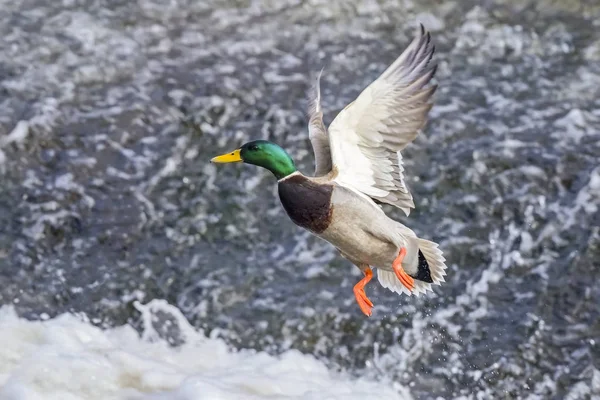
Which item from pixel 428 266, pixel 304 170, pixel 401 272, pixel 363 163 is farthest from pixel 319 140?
pixel 304 170

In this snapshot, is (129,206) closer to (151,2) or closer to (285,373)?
(285,373)

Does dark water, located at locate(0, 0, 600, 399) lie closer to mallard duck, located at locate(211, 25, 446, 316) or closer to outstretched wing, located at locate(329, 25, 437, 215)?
mallard duck, located at locate(211, 25, 446, 316)

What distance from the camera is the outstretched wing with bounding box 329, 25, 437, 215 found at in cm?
359

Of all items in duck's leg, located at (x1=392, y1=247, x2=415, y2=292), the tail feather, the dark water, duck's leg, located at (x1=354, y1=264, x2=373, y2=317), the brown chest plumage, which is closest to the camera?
the brown chest plumage

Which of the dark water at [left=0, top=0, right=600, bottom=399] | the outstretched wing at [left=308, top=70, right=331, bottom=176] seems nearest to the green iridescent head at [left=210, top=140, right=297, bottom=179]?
the outstretched wing at [left=308, top=70, right=331, bottom=176]

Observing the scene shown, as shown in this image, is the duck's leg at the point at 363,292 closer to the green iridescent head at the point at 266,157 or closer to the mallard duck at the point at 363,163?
the mallard duck at the point at 363,163

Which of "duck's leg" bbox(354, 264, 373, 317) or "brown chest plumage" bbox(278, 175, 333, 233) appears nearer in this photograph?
"brown chest plumage" bbox(278, 175, 333, 233)

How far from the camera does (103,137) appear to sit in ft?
18.7

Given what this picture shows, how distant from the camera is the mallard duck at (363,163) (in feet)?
11.7

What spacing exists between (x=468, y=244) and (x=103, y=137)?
82.9 inches

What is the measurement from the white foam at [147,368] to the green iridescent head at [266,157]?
41.2 inches

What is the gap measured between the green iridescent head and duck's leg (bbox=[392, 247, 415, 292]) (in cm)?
52

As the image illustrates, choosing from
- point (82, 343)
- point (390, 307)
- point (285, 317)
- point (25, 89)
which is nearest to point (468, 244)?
point (390, 307)

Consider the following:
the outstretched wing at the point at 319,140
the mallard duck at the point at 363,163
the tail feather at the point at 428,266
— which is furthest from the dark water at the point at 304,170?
the outstretched wing at the point at 319,140
